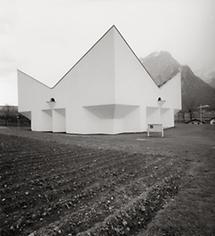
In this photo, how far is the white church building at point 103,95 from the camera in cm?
1405

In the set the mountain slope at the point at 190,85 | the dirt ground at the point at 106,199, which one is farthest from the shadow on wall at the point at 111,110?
the dirt ground at the point at 106,199

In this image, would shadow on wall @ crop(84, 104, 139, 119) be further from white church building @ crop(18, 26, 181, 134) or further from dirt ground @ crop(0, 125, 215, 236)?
dirt ground @ crop(0, 125, 215, 236)

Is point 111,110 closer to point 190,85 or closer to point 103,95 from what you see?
point 103,95

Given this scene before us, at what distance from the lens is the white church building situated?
14.0 m

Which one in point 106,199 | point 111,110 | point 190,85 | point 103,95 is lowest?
point 106,199

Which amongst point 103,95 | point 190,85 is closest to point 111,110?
point 103,95

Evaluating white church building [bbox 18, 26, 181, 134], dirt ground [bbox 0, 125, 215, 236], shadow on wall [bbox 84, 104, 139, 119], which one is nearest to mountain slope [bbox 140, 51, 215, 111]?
dirt ground [bbox 0, 125, 215, 236]

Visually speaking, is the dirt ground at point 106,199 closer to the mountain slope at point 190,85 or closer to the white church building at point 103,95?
the mountain slope at point 190,85

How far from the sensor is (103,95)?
14.2 metres

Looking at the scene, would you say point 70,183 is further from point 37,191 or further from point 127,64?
point 127,64

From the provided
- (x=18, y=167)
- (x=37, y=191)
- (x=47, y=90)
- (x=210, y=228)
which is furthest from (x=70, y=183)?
(x=47, y=90)

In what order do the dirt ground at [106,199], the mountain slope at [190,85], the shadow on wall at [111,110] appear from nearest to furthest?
the dirt ground at [106,199] → the mountain slope at [190,85] → the shadow on wall at [111,110]

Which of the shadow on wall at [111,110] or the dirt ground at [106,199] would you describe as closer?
the dirt ground at [106,199]

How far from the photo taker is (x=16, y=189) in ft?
9.68
